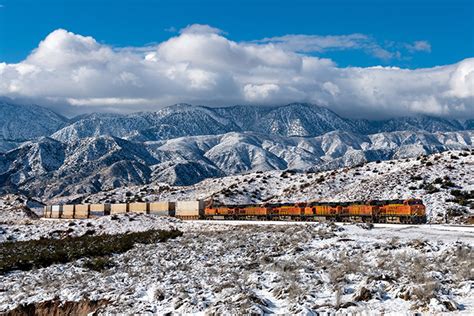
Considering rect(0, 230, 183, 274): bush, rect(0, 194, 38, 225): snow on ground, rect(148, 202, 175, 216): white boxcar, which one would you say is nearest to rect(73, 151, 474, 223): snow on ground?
rect(148, 202, 175, 216): white boxcar

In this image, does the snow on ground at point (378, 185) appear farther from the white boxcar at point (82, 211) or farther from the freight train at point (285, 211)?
the white boxcar at point (82, 211)

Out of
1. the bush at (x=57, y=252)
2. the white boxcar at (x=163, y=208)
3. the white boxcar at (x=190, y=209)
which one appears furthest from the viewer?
the white boxcar at (x=163, y=208)

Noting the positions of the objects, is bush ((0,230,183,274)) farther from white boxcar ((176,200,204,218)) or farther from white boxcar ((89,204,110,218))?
white boxcar ((89,204,110,218))

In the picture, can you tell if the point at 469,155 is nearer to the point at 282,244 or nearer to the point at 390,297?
the point at 282,244

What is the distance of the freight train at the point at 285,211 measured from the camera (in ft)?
153

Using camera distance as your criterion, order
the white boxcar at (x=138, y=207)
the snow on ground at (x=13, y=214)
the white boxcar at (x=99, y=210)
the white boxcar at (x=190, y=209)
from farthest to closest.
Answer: the white boxcar at (x=99, y=210) → the white boxcar at (x=138, y=207) → the snow on ground at (x=13, y=214) → the white boxcar at (x=190, y=209)

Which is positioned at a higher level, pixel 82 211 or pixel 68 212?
pixel 82 211

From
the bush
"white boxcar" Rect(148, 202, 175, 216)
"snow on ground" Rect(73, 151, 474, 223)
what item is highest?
"snow on ground" Rect(73, 151, 474, 223)

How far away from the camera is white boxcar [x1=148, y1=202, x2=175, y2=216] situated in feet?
269

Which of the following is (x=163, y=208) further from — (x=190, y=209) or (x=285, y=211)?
(x=285, y=211)

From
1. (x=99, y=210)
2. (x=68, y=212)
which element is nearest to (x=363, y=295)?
(x=99, y=210)

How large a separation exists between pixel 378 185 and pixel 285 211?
57.1 ft

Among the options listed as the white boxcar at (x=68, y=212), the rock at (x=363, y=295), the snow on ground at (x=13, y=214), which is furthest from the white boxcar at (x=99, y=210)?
the rock at (x=363, y=295)

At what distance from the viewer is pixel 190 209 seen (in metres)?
79.6
